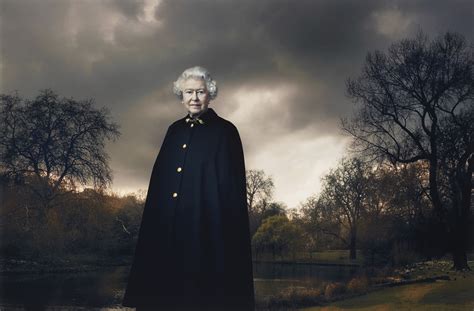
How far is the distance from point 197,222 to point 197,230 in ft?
0.25

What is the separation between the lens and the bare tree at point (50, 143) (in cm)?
2606

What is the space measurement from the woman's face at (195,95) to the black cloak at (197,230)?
130 mm

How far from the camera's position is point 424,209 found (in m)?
21.5

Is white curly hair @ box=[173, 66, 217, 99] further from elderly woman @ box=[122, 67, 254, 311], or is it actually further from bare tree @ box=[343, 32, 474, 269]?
bare tree @ box=[343, 32, 474, 269]

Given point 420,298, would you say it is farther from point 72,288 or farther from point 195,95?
point 72,288

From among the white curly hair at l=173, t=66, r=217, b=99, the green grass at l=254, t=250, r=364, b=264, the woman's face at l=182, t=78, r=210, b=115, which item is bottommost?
the green grass at l=254, t=250, r=364, b=264

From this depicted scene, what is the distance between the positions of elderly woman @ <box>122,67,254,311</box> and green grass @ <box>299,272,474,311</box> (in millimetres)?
9257

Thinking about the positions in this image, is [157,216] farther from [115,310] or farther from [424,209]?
[424,209]

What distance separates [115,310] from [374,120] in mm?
13464

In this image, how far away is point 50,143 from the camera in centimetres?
2750

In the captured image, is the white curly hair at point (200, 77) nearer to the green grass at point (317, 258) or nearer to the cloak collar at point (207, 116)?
the cloak collar at point (207, 116)

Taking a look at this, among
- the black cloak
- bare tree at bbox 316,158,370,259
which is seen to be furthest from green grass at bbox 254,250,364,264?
the black cloak

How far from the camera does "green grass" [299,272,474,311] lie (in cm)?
1273

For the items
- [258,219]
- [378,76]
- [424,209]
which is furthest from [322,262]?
[378,76]
